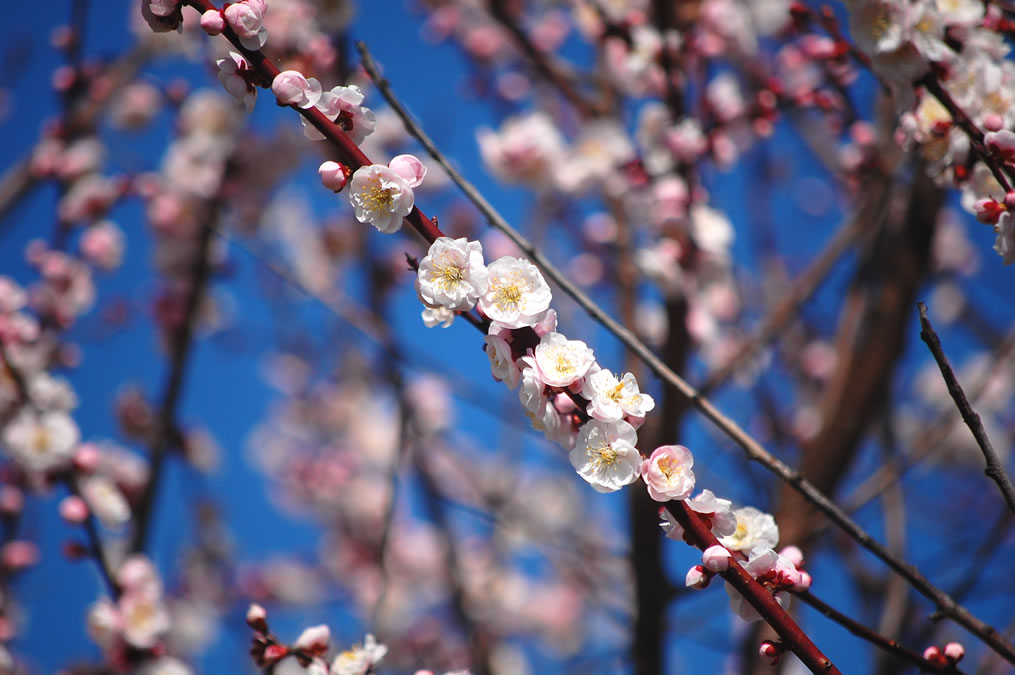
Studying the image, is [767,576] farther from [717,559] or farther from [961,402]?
[961,402]

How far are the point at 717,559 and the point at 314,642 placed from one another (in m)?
0.72

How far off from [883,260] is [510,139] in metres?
1.56

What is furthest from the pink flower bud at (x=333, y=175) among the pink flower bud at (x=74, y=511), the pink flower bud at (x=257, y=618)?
the pink flower bud at (x=74, y=511)

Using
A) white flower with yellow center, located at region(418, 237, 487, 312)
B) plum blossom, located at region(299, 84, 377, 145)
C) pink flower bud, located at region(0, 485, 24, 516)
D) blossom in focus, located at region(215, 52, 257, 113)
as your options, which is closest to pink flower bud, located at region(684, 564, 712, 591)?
white flower with yellow center, located at region(418, 237, 487, 312)

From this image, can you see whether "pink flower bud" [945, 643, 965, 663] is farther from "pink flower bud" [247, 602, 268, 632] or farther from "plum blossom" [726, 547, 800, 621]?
"pink flower bud" [247, 602, 268, 632]

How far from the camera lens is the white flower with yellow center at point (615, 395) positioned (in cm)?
98

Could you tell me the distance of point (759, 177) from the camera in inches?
131

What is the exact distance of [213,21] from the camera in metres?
1.01

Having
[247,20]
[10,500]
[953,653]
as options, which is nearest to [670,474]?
[953,653]

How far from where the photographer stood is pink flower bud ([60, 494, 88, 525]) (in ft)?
6.37

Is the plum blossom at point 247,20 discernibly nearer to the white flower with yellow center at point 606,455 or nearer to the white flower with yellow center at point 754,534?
the white flower with yellow center at point 606,455

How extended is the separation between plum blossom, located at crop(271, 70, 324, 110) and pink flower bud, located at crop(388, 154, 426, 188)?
0.14 meters

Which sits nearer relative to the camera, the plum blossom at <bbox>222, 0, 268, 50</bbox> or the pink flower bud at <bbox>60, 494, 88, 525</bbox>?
the plum blossom at <bbox>222, 0, 268, 50</bbox>

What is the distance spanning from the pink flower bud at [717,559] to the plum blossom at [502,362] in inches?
13.1
